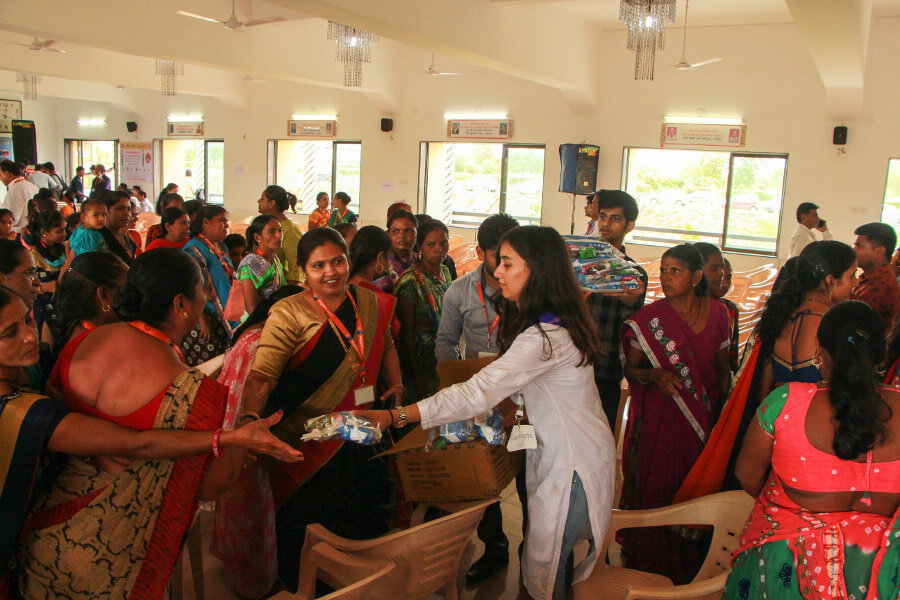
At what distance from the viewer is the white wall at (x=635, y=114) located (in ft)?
28.1

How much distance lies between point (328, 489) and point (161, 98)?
51.9ft

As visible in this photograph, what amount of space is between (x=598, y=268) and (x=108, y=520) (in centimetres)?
180

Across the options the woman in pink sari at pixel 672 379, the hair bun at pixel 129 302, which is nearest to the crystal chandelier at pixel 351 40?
the woman in pink sari at pixel 672 379

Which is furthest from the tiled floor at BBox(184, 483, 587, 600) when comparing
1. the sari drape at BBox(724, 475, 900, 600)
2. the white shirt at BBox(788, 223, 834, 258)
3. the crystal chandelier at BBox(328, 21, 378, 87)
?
the white shirt at BBox(788, 223, 834, 258)

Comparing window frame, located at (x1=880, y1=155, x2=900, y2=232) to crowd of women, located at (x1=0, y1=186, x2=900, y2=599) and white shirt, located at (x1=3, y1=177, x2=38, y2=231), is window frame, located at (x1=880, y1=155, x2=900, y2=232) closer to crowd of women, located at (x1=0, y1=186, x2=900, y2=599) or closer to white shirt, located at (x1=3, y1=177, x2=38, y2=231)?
crowd of women, located at (x1=0, y1=186, x2=900, y2=599)

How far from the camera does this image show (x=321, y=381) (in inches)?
92.0

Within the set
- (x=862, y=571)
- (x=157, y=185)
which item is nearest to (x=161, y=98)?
(x=157, y=185)

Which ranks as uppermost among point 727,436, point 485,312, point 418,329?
point 485,312

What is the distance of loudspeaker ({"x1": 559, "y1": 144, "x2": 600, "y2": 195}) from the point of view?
10.2 m

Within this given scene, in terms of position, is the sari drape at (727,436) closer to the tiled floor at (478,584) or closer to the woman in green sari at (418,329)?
the tiled floor at (478,584)

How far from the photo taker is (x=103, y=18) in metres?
Answer: 7.46

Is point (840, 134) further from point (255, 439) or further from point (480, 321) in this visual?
point (255, 439)

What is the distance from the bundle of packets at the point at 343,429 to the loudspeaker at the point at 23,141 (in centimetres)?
1540

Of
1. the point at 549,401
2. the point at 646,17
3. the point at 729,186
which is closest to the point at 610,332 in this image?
the point at 549,401
